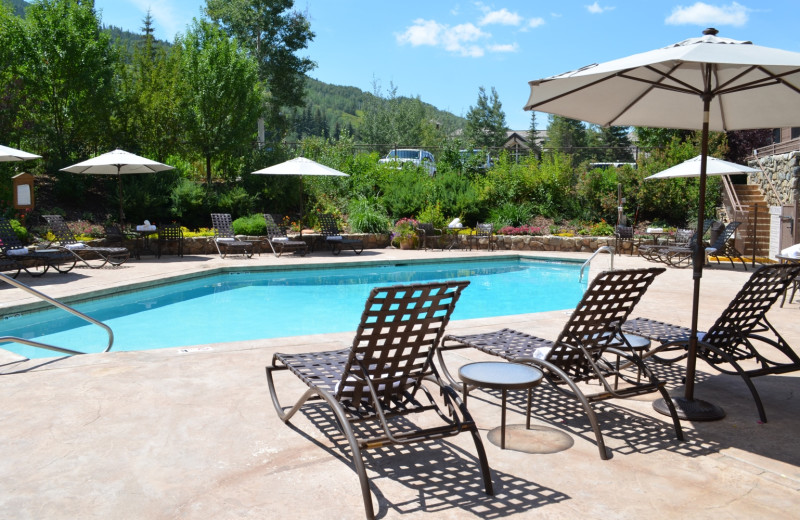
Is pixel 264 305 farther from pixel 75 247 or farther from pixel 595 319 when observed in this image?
pixel 595 319

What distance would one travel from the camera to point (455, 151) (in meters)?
19.8

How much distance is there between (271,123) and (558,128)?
40.0 m

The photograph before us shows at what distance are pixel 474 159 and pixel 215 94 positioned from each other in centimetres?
813

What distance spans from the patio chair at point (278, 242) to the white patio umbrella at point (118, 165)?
2.52m

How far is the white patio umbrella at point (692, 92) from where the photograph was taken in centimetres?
333

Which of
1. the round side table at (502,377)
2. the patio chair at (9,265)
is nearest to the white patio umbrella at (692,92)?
the round side table at (502,377)

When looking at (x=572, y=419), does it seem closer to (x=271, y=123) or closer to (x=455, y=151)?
(x=455, y=151)

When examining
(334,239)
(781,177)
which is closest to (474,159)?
(334,239)

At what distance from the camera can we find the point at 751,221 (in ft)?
49.3

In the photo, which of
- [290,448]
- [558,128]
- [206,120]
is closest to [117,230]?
[206,120]

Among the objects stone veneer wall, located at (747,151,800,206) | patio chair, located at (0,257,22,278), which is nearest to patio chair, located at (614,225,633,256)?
stone veneer wall, located at (747,151,800,206)

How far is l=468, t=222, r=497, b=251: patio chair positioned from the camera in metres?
15.9

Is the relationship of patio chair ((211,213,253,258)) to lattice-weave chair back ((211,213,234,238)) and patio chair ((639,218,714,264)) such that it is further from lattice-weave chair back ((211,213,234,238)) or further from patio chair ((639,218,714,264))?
patio chair ((639,218,714,264))

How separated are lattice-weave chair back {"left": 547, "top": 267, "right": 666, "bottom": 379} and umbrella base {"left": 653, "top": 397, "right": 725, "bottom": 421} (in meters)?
0.60
